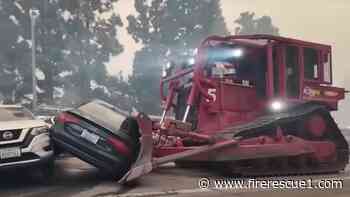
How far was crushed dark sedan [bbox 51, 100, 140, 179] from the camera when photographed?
7945mm

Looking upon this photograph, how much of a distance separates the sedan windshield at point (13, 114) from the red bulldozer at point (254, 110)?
6.39 feet

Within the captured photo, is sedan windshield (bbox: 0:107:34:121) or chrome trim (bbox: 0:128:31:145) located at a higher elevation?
sedan windshield (bbox: 0:107:34:121)

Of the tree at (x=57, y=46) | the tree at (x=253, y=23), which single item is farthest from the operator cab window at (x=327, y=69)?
the tree at (x=253, y=23)

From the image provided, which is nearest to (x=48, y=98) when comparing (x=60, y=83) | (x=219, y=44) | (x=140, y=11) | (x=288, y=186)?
(x=60, y=83)

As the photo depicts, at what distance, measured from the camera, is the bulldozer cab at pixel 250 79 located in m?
9.79

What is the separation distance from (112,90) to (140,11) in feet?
17.5

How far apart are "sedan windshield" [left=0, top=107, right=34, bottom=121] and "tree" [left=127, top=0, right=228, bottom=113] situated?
23.2 m

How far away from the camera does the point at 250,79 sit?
33.8ft

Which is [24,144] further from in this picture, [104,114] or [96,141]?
[104,114]

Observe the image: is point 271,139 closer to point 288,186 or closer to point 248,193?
point 288,186

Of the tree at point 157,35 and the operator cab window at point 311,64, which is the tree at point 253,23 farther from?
the operator cab window at point 311,64

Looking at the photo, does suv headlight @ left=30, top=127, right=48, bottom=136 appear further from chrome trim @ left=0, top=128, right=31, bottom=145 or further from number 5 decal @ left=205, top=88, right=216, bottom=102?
number 5 decal @ left=205, top=88, right=216, bottom=102

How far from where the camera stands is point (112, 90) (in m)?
32.6

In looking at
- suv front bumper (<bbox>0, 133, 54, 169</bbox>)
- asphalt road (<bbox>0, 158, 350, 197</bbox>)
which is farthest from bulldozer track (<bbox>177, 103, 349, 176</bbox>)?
suv front bumper (<bbox>0, 133, 54, 169</bbox>)
